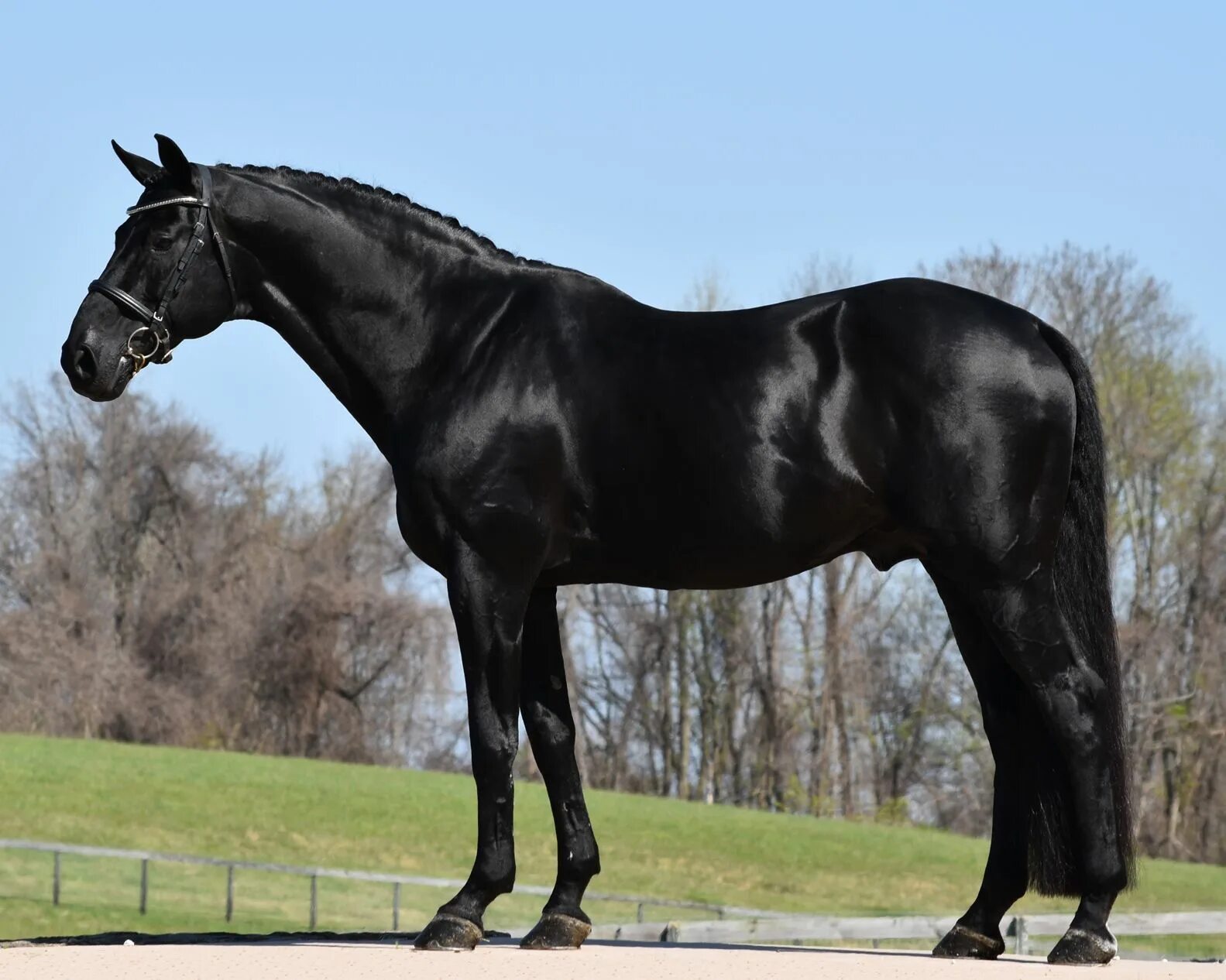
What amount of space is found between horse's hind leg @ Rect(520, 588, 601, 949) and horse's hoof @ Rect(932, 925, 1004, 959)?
4.61 ft

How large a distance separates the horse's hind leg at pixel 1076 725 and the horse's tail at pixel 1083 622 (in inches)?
1.2

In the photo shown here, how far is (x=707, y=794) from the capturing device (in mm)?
46812

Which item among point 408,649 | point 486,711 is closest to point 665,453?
point 486,711

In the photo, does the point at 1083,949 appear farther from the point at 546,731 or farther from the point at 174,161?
the point at 174,161

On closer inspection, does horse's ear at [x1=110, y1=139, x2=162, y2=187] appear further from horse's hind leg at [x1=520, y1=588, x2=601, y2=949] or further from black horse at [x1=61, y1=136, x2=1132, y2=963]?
horse's hind leg at [x1=520, y1=588, x2=601, y2=949]

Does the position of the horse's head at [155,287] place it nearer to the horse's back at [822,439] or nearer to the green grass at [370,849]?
the horse's back at [822,439]

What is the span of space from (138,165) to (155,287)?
1.86 feet

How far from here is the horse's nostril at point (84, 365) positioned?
6305mm

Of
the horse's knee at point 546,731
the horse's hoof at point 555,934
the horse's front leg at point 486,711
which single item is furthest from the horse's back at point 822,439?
the horse's hoof at point 555,934

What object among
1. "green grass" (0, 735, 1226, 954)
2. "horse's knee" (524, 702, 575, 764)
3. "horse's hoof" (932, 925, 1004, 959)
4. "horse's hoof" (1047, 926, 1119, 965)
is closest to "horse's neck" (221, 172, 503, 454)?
"horse's knee" (524, 702, 575, 764)

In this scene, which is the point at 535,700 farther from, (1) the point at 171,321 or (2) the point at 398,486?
(1) the point at 171,321

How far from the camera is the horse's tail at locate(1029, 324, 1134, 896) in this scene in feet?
20.5

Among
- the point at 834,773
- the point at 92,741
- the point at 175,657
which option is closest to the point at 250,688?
the point at 175,657

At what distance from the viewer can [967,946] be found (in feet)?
21.5
